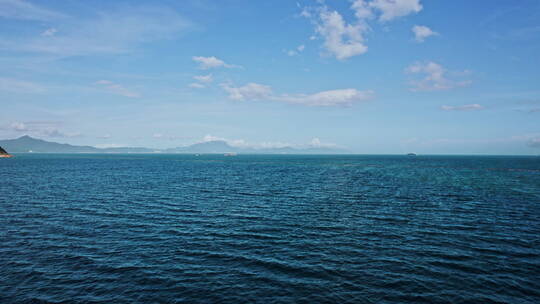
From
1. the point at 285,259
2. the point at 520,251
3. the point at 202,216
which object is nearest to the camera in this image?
the point at 285,259

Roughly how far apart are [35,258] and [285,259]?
73.2ft

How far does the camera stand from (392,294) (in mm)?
19641

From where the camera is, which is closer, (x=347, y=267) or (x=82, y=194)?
(x=347, y=267)

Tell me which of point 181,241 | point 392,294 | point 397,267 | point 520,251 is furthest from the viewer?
point 181,241

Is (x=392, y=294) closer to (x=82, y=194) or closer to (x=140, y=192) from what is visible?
(x=140, y=192)

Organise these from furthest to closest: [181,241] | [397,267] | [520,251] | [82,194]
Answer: [82,194]
[181,241]
[520,251]
[397,267]

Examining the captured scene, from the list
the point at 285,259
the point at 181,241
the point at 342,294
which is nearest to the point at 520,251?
the point at 342,294

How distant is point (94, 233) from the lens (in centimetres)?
3222

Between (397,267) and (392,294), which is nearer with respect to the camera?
(392,294)

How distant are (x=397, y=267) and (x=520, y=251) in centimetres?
1414

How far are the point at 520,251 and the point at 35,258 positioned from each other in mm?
45356

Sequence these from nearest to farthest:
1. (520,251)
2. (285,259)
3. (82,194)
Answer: (285,259)
(520,251)
(82,194)

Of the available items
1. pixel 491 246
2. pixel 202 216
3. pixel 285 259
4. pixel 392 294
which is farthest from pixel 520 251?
pixel 202 216

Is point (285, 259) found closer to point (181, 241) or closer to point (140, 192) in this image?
point (181, 241)
